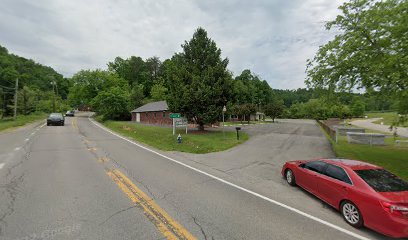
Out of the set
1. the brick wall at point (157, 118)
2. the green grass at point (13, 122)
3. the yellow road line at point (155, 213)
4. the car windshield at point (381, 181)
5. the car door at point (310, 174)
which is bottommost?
the yellow road line at point (155, 213)

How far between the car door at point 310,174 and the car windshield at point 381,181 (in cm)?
109

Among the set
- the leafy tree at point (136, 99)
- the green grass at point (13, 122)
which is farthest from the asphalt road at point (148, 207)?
the leafy tree at point (136, 99)

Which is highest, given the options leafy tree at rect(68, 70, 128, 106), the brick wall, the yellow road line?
leafy tree at rect(68, 70, 128, 106)

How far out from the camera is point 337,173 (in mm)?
5859

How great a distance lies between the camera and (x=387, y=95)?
10281mm

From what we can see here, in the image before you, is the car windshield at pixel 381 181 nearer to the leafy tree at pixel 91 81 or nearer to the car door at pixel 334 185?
the car door at pixel 334 185

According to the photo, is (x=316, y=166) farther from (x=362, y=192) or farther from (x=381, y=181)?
(x=362, y=192)

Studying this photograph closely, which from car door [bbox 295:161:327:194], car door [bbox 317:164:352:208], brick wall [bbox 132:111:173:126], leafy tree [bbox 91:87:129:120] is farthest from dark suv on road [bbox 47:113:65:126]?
car door [bbox 317:164:352:208]

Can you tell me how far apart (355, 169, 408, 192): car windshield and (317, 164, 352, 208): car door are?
1.26ft

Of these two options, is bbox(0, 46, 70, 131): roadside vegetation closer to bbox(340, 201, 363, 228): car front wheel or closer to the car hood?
bbox(340, 201, 363, 228): car front wheel

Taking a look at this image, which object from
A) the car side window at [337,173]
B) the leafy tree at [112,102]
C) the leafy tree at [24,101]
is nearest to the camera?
the car side window at [337,173]

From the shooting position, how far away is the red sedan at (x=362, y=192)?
4277mm

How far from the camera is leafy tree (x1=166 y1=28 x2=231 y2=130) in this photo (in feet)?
66.0

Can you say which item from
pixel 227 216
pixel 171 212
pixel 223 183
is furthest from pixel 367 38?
pixel 171 212
